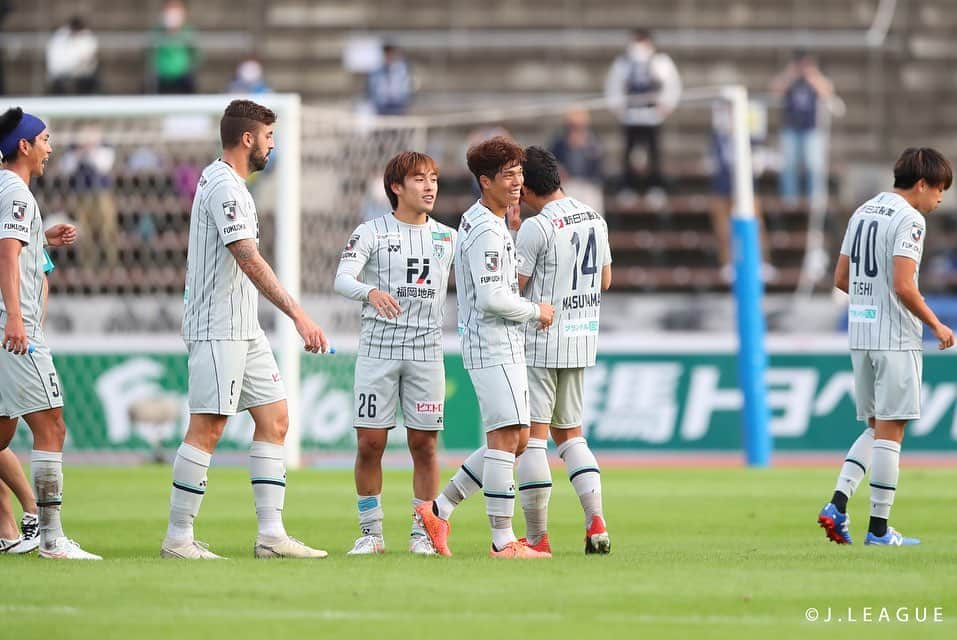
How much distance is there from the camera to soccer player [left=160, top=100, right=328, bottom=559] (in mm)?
7961

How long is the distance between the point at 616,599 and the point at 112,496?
691cm

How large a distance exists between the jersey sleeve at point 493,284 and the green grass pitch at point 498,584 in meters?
1.23

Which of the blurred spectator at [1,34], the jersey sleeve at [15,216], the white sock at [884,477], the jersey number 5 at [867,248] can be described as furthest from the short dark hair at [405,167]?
the blurred spectator at [1,34]

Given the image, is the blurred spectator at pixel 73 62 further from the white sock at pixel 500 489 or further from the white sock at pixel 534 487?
the white sock at pixel 500 489

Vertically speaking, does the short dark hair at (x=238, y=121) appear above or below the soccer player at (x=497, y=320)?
above

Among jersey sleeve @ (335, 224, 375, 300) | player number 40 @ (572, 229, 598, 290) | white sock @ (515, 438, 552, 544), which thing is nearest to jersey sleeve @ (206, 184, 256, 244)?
jersey sleeve @ (335, 224, 375, 300)

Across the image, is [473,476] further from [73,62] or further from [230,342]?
[73,62]

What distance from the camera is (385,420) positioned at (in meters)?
8.38

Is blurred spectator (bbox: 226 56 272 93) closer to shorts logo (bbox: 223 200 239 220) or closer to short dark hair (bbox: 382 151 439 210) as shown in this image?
short dark hair (bbox: 382 151 439 210)

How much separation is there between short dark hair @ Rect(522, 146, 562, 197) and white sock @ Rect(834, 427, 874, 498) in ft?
8.30

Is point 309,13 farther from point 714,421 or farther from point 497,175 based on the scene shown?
point 497,175

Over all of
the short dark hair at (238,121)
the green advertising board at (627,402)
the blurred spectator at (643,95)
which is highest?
the blurred spectator at (643,95)

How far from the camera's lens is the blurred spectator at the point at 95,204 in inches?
749

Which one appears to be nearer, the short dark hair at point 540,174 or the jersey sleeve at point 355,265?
the jersey sleeve at point 355,265
